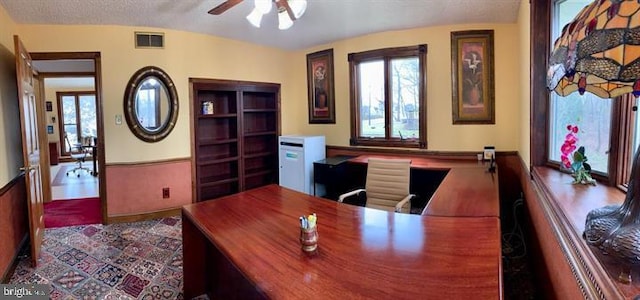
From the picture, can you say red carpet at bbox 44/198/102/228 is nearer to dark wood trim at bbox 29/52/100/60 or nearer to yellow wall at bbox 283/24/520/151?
dark wood trim at bbox 29/52/100/60

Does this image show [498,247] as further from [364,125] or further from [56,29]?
[56,29]

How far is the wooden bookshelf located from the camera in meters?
4.84

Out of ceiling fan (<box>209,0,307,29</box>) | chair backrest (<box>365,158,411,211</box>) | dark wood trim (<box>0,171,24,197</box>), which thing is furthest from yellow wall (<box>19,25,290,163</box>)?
chair backrest (<box>365,158,411,211</box>)

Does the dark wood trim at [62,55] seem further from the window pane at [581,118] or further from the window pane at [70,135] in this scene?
the window pane at [70,135]

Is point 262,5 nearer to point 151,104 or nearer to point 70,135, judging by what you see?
point 151,104

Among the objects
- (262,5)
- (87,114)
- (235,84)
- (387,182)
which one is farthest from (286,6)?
(87,114)

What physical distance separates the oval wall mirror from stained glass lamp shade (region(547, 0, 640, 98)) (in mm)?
4384

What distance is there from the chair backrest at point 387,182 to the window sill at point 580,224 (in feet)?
3.41

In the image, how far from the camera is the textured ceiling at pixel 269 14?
3410 mm

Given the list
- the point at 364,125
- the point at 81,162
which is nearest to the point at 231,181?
the point at 364,125

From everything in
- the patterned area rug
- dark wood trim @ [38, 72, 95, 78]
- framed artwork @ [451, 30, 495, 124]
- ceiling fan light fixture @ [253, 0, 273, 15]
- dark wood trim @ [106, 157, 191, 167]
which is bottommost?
the patterned area rug

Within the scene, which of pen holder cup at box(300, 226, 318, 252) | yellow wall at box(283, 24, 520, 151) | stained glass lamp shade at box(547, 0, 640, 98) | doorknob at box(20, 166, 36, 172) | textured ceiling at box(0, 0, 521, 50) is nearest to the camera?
stained glass lamp shade at box(547, 0, 640, 98)

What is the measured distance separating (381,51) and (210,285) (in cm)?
351

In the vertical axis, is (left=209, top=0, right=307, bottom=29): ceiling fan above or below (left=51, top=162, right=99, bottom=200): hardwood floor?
above
